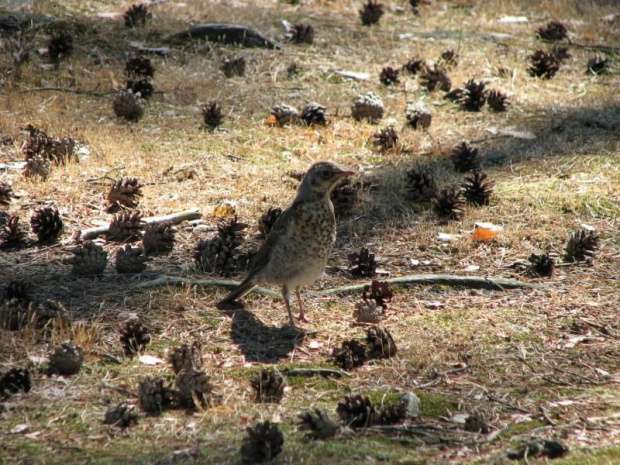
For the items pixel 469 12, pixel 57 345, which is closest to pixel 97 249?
pixel 57 345

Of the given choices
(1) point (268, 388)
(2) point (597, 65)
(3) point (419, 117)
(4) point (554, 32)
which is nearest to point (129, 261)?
(1) point (268, 388)

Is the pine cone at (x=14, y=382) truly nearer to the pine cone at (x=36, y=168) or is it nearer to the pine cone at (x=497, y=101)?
the pine cone at (x=36, y=168)

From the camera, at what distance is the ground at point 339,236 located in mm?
4078

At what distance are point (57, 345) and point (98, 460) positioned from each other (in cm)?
131

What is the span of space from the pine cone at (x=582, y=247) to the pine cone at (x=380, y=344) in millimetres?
2120

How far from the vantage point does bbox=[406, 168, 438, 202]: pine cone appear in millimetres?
7293

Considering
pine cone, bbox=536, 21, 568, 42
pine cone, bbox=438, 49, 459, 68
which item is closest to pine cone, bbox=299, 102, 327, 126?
pine cone, bbox=438, 49, 459, 68

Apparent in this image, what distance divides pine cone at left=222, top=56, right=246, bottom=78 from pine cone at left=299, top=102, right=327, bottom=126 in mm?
1657

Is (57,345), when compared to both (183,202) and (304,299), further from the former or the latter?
(183,202)

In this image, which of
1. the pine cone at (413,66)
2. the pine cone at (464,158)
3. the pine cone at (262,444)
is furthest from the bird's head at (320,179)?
the pine cone at (413,66)

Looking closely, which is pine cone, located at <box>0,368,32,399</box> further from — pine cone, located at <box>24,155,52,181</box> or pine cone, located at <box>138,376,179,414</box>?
pine cone, located at <box>24,155,52,181</box>

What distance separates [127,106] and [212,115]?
37.0 inches

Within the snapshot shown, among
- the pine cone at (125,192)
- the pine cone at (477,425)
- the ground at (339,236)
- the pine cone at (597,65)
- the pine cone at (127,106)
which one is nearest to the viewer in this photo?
the pine cone at (477,425)

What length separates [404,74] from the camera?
10758mm
